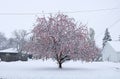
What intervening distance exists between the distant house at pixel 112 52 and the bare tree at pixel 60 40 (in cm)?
3052

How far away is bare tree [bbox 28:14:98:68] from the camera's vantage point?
26109 mm

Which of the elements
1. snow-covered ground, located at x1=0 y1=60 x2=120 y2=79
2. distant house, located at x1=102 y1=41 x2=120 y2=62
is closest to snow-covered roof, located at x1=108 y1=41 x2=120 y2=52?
distant house, located at x1=102 y1=41 x2=120 y2=62

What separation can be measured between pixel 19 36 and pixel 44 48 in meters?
84.1

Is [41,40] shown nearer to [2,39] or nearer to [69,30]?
[69,30]

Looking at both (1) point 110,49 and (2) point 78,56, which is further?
(1) point 110,49

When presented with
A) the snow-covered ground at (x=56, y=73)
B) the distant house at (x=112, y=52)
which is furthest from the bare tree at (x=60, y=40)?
the distant house at (x=112, y=52)

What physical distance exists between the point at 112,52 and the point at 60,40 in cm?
3589

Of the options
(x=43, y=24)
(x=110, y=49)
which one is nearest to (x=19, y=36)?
(x=110, y=49)

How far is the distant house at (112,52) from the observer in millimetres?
56516

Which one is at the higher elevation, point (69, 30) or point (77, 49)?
point (69, 30)

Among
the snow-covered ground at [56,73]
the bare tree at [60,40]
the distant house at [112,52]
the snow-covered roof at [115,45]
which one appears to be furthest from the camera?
the snow-covered roof at [115,45]

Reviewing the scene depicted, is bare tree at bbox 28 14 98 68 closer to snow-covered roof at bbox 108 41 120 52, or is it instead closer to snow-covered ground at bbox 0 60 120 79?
snow-covered ground at bbox 0 60 120 79

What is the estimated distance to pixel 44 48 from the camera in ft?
86.2

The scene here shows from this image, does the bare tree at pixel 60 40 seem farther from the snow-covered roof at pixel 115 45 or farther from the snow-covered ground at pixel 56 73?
the snow-covered roof at pixel 115 45
